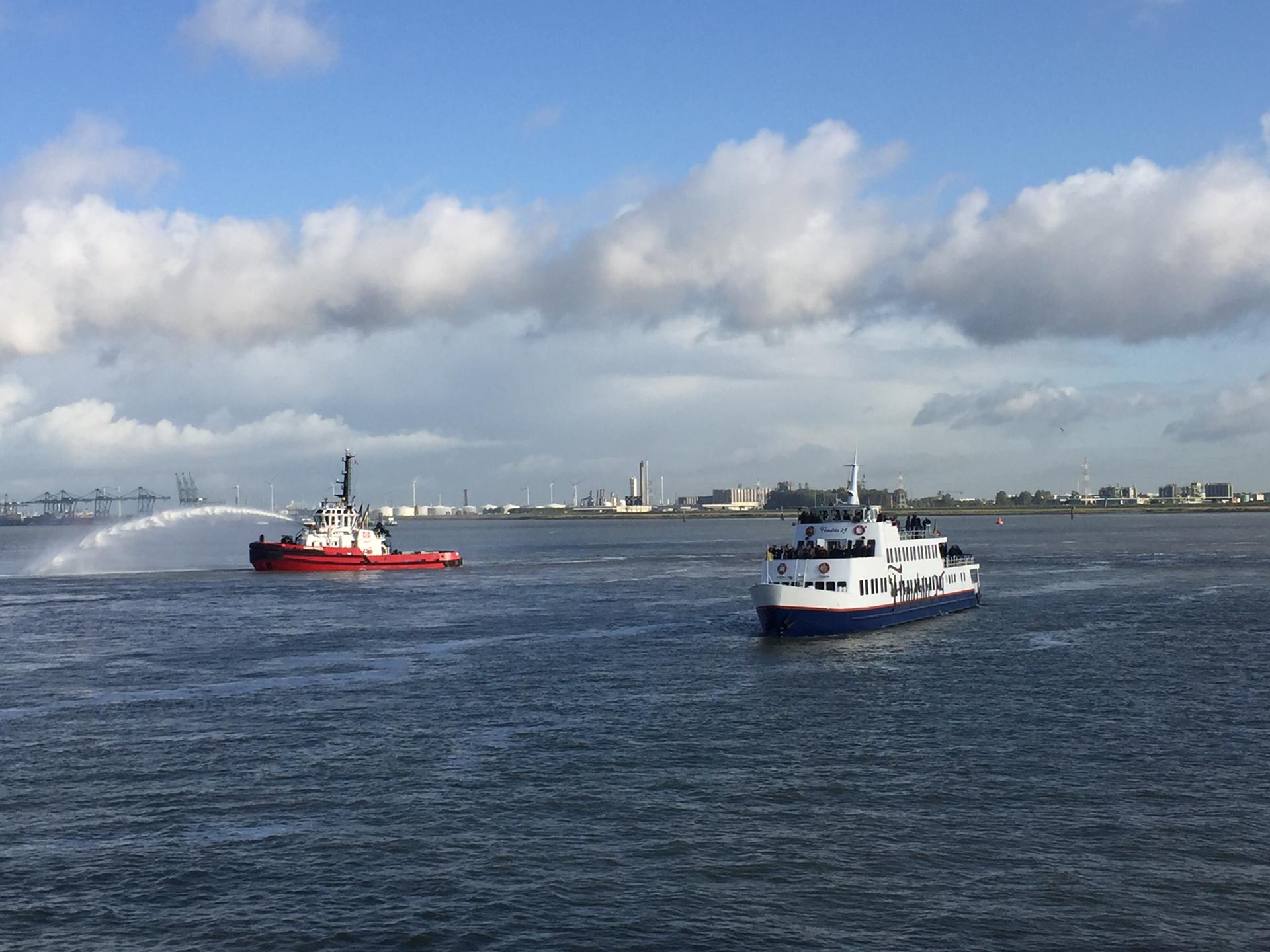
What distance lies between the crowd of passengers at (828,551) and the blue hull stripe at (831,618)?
15.3ft

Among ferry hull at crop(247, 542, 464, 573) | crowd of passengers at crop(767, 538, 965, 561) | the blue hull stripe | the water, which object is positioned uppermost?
crowd of passengers at crop(767, 538, 965, 561)

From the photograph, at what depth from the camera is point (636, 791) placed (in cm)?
4406

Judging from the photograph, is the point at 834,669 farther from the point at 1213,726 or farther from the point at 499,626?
the point at 499,626

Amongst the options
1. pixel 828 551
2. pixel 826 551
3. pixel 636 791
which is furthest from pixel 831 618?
pixel 636 791

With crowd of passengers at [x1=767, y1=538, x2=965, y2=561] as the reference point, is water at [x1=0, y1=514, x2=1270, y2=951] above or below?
below

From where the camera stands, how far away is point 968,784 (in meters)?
44.7

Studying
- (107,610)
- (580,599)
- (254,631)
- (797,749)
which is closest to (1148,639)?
(797,749)

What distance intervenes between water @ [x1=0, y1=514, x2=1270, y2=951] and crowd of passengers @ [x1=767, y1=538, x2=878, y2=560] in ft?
24.0

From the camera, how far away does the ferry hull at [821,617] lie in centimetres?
8656

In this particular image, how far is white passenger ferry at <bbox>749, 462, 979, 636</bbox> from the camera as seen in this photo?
286ft

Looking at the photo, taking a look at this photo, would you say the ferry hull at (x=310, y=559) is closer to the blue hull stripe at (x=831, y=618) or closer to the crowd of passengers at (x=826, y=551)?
the crowd of passengers at (x=826, y=551)

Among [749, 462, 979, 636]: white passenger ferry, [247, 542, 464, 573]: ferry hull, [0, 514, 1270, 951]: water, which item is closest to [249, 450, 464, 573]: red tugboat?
[247, 542, 464, 573]: ferry hull

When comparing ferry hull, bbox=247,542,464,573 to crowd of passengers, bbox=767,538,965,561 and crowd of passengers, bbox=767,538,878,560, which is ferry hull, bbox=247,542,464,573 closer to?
crowd of passengers, bbox=767,538,965,561

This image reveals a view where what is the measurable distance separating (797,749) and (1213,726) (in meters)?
20.7
